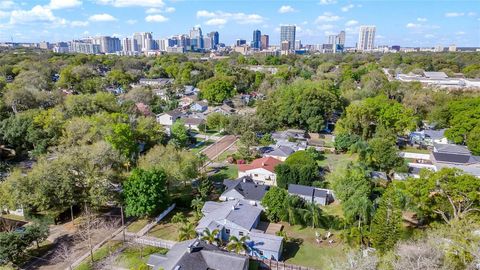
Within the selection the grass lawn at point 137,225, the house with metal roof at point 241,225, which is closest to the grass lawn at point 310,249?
the house with metal roof at point 241,225

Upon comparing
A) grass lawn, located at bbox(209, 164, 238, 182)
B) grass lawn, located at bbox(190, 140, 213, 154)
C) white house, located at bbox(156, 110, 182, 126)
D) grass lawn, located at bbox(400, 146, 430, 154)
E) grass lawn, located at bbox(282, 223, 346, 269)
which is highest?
white house, located at bbox(156, 110, 182, 126)

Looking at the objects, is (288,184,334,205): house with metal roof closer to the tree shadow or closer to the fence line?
the tree shadow

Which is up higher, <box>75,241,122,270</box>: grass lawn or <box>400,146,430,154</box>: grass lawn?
<box>400,146,430,154</box>: grass lawn

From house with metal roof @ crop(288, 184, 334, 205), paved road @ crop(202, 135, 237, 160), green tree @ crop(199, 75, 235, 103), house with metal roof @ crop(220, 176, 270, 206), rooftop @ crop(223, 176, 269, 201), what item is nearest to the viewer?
house with metal roof @ crop(220, 176, 270, 206)

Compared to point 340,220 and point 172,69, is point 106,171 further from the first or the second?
point 172,69

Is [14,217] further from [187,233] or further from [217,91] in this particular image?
[217,91]

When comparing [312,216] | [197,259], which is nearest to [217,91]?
[312,216]

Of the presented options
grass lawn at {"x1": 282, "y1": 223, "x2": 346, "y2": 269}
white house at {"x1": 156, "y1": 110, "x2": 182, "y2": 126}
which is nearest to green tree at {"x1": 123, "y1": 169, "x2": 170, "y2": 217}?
grass lawn at {"x1": 282, "y1": 223, "x2": 346, "y2": 269}
